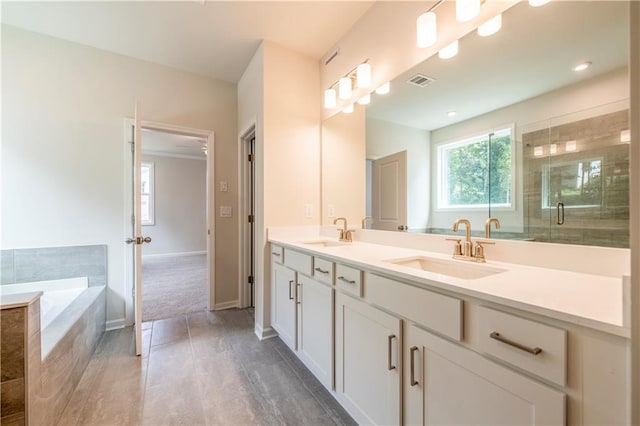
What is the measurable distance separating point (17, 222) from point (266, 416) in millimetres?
2642

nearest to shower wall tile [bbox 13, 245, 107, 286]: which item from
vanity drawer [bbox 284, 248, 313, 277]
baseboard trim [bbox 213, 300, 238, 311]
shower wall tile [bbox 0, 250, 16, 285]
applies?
shower wall tile [bbox 0, 250, 16, 285]

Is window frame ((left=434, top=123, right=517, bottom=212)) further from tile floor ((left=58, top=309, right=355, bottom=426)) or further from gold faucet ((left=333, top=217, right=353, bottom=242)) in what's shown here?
tile floor ((left=58, top=309, right=355, bottom=426))

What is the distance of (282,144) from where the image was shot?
7.60 ft

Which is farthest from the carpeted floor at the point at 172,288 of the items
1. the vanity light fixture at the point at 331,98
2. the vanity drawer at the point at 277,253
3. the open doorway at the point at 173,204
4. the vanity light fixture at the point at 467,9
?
the vanity light fixture at the point at 467,9

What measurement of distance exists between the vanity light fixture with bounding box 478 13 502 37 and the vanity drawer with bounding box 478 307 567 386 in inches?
52.4

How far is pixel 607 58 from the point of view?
957 millimetres

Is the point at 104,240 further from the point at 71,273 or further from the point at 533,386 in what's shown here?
the point at 533,386

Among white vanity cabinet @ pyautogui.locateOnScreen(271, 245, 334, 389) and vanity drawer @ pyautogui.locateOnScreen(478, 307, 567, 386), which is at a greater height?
vanity drawer @ pyautogui.locateOnScreen(478, 307, 567, 386)

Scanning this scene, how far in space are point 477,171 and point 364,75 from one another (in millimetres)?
1136

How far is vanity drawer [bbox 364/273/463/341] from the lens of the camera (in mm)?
848

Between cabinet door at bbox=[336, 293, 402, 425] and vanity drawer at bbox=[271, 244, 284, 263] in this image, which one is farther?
vanity drawer at bbox=[271, 244, 284, 263]

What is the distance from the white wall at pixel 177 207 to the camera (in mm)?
5984

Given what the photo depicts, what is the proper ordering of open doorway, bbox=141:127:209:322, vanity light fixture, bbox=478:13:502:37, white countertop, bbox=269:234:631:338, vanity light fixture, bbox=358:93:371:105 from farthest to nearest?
open doorway, bbox=141:127:209:322
vanity light fixture, bbox=358:93:371:105
vanity light fixture, bbox=478:13:502:37
white countertop, bbox=269:234:631:338

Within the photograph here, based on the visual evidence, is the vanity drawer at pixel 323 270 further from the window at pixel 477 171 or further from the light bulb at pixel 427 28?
the light bulb at pixel 427 28
